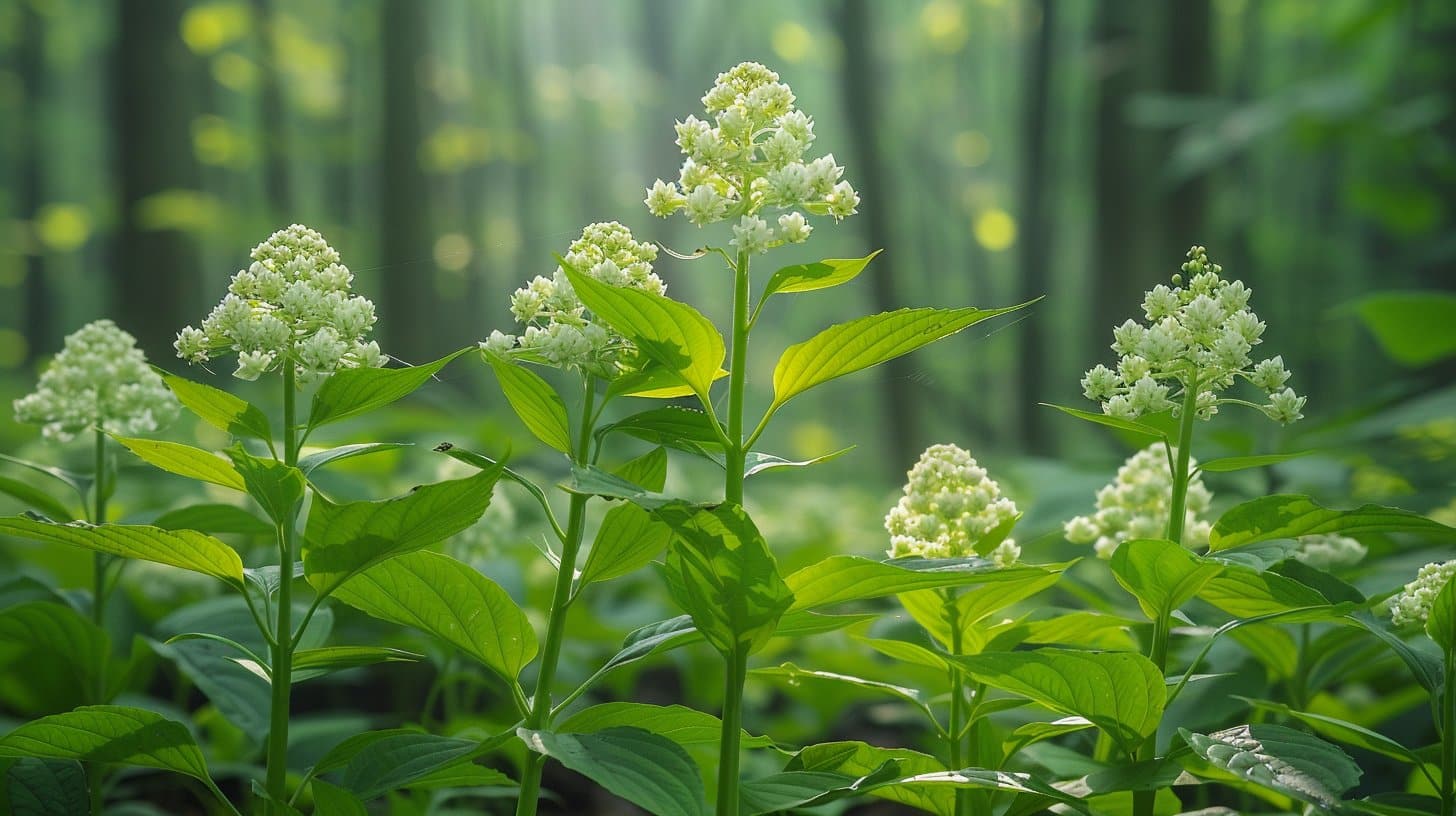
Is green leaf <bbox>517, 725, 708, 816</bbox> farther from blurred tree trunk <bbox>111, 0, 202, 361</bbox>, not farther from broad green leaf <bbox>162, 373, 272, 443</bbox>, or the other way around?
blurred tree trunk <bbox>111, 0, 202, 361</bbox>

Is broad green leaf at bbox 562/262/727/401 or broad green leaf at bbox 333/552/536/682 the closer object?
broad green leaf at bbox 562/262/727/401

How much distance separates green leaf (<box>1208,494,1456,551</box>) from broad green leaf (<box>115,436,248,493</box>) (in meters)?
1.16

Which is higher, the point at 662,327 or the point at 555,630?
the point at 662,327

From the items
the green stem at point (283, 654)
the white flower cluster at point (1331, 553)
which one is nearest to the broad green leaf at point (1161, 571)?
the white flower cluster at point (1331, 553)

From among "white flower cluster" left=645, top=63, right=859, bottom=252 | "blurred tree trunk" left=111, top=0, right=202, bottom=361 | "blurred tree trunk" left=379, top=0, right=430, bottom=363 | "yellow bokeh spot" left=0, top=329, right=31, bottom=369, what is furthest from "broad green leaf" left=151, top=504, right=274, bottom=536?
"yellow bokeh spot" left=0, top=329, right=31, bottom=369

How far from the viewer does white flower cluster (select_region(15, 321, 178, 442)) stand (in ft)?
5.53

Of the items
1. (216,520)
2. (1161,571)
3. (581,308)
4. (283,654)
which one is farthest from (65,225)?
(1161,571)

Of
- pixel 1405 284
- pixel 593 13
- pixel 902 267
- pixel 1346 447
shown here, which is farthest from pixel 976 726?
pixel 593 13

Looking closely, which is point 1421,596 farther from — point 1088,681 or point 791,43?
point 791,43

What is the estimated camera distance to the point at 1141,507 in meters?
1.67

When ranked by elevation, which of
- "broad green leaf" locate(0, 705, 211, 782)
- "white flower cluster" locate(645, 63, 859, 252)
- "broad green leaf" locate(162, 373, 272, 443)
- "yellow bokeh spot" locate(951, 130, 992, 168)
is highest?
"yellow bokeh spot" locate(951, 130, 992, 168)

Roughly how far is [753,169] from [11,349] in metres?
19.8

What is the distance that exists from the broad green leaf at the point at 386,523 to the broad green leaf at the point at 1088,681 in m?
0.56

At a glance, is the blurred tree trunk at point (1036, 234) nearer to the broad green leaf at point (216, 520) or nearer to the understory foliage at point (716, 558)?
the understory foliage at point (716, 558)
